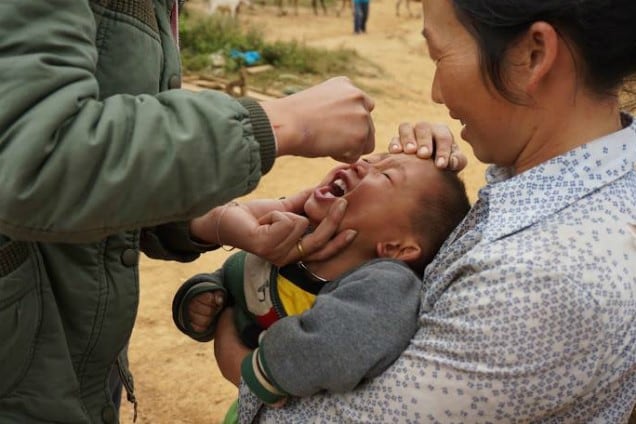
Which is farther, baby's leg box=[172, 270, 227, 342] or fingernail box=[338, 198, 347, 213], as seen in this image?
baby's leg box=[172, 270, 227, 342]

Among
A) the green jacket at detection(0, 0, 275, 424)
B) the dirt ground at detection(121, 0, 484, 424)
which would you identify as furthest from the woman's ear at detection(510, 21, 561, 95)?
the dirt ground at detection(121, 0, 484, 424)

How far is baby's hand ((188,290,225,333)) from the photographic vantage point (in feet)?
7.38

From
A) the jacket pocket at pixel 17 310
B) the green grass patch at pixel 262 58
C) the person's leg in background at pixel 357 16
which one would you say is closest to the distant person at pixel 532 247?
the jacket pocket at pixel 17 310

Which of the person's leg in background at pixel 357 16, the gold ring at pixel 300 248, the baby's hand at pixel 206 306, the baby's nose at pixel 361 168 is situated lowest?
the person's leg in background at pixel 357 16

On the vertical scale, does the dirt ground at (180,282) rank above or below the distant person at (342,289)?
below

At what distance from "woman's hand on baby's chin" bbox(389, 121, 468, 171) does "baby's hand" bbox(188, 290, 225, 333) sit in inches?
25.4

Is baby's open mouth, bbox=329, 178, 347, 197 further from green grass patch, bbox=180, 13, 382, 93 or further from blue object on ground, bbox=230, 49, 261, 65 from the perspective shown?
blue object on ground, bbox=230, 49, 261, 65

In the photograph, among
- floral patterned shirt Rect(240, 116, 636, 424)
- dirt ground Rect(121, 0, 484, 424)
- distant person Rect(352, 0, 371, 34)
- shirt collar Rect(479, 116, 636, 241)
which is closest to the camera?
floral patterned shirt Rect(240, 116, 636, 424)

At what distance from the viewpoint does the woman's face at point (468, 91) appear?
1.75 metres

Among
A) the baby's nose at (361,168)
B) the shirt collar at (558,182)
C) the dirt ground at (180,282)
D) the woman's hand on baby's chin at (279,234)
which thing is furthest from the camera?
the dirt ground at (180,282)

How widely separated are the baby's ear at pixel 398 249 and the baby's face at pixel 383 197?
21 millimetres

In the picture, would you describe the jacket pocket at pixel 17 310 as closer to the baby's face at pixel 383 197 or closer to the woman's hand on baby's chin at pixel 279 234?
the woman's hand on baby's chin at pixel 279 234

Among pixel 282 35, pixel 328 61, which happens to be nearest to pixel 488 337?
pixel 328 61

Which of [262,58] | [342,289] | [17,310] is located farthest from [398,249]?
[262,58]
